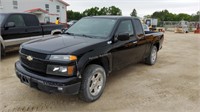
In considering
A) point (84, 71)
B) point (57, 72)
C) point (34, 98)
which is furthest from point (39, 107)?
point (84, 71)

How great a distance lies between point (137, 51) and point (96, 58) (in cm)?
197

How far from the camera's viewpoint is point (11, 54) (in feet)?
26.2

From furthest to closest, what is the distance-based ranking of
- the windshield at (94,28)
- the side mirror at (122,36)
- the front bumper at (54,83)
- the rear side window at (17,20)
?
the rear side window at (17,20) → the windshield at (94,28) → the side mirror at (122,36) → the front bumper at (54,83)

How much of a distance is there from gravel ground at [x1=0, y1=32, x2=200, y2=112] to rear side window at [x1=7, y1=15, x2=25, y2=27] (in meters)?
2.22

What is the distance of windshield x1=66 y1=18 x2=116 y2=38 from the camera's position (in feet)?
14.4

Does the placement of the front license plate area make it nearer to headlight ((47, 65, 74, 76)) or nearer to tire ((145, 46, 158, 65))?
headlight ((47, 65, 74, 76))

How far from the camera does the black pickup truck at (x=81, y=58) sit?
327cm

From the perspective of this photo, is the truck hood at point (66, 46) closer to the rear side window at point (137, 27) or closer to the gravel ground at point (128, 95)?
the gravel ground at point (128, 95)

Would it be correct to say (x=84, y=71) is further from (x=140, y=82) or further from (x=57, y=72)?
(x=140, y=82)

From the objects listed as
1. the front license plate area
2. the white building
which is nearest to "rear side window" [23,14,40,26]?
the front license plate area

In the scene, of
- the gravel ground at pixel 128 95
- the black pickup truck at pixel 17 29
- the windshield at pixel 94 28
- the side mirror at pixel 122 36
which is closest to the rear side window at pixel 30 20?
the black pickup truck at pixel 17 29

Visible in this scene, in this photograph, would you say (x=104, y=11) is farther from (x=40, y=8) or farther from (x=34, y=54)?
(x=34, y=54)

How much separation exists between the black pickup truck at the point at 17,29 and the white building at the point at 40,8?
19.7 m

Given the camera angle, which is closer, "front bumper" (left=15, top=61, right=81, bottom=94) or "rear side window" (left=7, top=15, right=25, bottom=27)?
"front bumper" (left=15, top=61, right=81, bottom=94)
